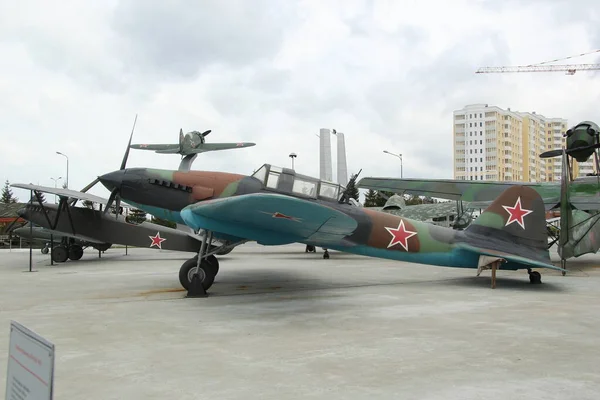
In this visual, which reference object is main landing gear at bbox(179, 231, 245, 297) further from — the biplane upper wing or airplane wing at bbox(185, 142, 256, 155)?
airplane wing at bbox(185, 142, 256, 155)

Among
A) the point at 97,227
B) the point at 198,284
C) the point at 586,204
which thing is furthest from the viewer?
the point at 97,227

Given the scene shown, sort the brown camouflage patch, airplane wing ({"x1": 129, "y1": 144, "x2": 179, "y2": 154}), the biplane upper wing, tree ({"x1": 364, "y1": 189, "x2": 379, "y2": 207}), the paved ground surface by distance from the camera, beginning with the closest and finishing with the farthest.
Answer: the paved ground surface < the brown camouflage patch < the biplane upper wing < airplane wing ({"x1": 129, "y1": 144, "x2": 179, "y2": 154}) < tree ({"x1": 364, "y1": 189, "x2": 379, "y2": 207})

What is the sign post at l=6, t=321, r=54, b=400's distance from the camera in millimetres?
1865

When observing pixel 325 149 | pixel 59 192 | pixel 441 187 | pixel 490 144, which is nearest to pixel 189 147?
pixel 59 192

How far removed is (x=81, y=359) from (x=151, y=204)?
5129 mm

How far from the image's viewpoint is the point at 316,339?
17.9ft

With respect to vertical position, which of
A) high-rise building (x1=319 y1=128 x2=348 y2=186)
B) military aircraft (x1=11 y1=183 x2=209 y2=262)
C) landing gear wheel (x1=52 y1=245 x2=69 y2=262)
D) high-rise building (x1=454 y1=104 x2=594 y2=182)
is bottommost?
landing gear wheel (x1=52 y1=245 x2=69 y2=262)

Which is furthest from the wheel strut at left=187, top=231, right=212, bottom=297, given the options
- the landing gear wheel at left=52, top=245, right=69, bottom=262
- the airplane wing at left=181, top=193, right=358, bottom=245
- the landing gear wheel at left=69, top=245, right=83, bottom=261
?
the landing gear wheel at left=69, top=245, right=83, bottom=261

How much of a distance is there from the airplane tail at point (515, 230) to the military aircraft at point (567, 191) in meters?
1.85

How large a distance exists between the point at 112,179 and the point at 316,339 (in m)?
5.97

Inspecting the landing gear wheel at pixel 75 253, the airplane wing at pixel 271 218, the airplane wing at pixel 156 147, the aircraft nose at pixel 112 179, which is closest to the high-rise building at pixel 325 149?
the airplane wing at pixel 156 147

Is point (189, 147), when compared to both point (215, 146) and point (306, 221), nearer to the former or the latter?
point (215, 146)

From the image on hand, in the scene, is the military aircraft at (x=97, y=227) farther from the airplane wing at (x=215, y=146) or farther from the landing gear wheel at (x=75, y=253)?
the airplane wing at (x=215, y=146)

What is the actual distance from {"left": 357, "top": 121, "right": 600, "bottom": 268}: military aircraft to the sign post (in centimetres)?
1265
